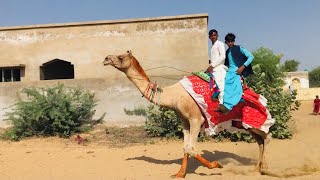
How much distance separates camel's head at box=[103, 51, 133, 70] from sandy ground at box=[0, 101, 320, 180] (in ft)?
6.26

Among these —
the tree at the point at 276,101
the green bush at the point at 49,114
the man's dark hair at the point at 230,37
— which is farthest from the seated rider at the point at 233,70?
the green bush at the point at 49,114

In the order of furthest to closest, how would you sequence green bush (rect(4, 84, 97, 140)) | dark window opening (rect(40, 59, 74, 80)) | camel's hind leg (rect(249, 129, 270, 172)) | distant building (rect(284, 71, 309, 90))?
distant building (rect(284, 71, 309, 90))
dark window opening (rect(40, 59, 74, 80))
green bush (rect(4, 84, 97, 140))
camel's hind leg (rect(249, 129, 270, 172))

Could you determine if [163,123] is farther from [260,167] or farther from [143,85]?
[260,167]

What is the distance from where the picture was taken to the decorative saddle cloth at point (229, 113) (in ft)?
23.6

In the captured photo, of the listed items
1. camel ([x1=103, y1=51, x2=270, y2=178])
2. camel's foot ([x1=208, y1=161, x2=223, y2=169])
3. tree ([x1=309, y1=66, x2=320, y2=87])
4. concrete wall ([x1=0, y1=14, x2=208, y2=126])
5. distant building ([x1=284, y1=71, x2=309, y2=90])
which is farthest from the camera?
tree ([x1=309, y1=66, x2=320, y2=87])

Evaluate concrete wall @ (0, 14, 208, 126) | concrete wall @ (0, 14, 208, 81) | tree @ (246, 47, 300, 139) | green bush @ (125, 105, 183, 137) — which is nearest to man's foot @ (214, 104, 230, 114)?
green bush @ (125, 105, 183, 137)

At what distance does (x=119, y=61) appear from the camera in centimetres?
727

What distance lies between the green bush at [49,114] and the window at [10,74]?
6327 mm

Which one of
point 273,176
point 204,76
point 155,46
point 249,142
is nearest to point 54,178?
point 204,76

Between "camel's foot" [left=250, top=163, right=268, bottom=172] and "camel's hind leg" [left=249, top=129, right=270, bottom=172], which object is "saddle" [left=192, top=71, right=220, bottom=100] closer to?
"camel's hind leg" [left=249, top=129, right=270, bottom=172]

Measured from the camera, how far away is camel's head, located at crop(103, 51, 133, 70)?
23.7 ft

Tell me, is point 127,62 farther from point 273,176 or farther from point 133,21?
point 133,21

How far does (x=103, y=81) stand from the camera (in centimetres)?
1384

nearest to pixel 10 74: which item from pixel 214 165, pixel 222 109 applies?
pixel 214 165
